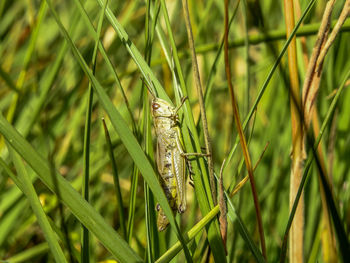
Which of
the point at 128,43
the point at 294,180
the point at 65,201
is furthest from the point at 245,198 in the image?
the point at 65,201

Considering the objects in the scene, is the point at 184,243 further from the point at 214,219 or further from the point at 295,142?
the point at 295,142

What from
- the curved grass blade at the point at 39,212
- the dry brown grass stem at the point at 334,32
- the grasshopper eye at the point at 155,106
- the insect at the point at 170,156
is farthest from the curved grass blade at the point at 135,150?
the grasshopper eye at the point at 155,106

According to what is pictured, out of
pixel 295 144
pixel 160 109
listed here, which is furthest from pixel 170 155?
pixel 295 144

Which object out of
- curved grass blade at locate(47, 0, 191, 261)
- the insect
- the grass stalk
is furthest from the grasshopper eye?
curved grass blade at locate(47, 0, 191, 261)

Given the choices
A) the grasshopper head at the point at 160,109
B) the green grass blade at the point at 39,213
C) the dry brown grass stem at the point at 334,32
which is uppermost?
the grasshopper head at the point at 160,109

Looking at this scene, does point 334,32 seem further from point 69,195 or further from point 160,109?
point 160,109

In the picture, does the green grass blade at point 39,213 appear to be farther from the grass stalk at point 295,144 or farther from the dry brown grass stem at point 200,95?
the grass stalk at point 295,144

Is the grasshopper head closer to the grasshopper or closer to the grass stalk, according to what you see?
the grasshopper

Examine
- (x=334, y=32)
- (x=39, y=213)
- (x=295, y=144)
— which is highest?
(x=334, y=32)
